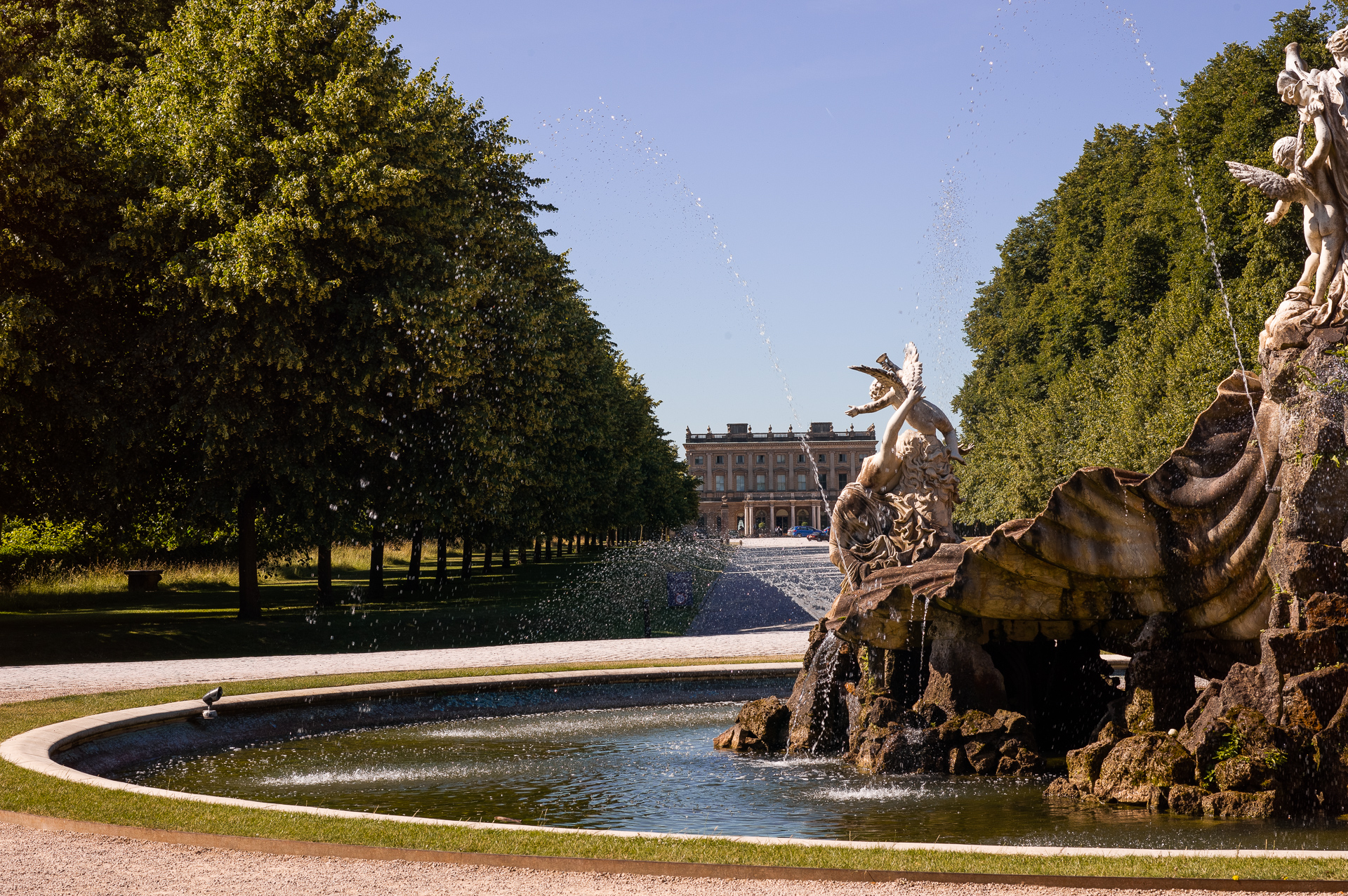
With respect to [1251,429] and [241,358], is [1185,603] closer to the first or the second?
[1251,429]

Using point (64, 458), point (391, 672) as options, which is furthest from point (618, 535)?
point (391, 672)

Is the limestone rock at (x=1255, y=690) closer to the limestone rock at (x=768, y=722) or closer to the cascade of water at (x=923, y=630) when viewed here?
the cascade of water at (x=923, y=630)

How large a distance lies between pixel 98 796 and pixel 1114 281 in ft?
129

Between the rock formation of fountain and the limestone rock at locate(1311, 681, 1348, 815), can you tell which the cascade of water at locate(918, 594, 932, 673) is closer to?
the rock formation of fountain

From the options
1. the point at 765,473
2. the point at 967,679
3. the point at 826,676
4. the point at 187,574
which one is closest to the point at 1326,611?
the point at 967,679

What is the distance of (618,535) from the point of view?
86.6 metres

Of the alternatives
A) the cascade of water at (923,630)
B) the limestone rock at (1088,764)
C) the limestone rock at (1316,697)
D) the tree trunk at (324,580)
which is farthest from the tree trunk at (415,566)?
the limestone rock at (1316,697)

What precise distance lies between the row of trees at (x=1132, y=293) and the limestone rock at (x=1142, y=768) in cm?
1642

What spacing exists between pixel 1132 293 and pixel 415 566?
25.8 m

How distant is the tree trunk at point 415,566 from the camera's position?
104ft

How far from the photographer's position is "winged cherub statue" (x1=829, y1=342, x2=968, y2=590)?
1322 cm

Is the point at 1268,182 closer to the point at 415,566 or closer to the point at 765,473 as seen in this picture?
the point at 415,566

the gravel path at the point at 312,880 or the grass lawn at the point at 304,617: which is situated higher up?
the gravel path at the point at 312,880

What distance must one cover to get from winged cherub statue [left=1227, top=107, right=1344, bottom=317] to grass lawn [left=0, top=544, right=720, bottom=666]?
17713mm
